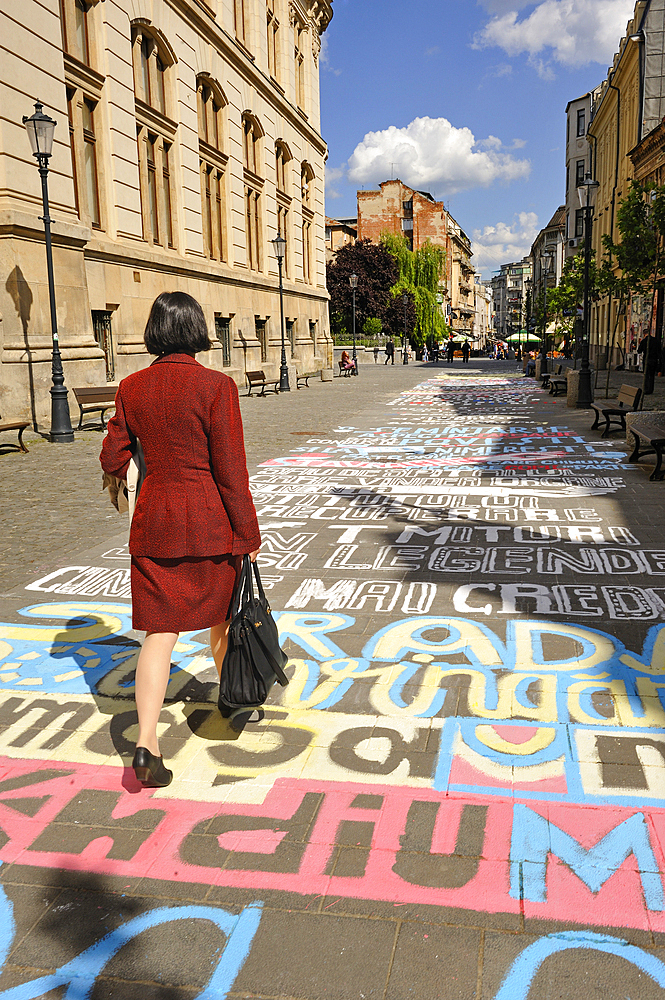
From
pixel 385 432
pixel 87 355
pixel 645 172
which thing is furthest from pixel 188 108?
pixel 645 172

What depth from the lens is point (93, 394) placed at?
15.7 metres

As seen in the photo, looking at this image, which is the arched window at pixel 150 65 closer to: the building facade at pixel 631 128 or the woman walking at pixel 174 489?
the building facade at pixel 631 128

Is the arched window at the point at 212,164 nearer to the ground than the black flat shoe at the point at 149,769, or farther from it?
farther from it

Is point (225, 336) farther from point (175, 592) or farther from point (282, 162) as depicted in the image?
point (175, 592)

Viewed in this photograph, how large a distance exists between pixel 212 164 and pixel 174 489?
25797 millimetres

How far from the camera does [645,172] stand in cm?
3247

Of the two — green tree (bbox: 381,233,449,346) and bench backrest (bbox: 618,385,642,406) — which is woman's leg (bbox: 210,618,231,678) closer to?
bench backrest (bbox: 618,385,642,406)

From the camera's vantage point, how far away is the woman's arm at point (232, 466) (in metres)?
3.08

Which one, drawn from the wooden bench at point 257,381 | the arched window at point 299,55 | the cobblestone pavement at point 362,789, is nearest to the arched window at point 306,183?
the arched window at point 299,55

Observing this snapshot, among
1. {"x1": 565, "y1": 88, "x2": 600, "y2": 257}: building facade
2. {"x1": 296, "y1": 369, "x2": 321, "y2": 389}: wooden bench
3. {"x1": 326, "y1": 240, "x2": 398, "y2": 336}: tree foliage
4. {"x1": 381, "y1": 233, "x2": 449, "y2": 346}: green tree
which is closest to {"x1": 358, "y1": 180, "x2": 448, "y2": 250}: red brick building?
{"x1": 381, "y1": 233, "x2": 449, "y2": 346}: green tree

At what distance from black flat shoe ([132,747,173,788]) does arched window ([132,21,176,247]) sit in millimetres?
20273

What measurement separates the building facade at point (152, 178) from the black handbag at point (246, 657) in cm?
1269

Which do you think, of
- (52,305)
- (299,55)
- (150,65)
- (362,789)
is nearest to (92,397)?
→ (52,305)

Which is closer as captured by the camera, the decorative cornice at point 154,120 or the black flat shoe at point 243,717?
the black flat shoe at point 243,717
